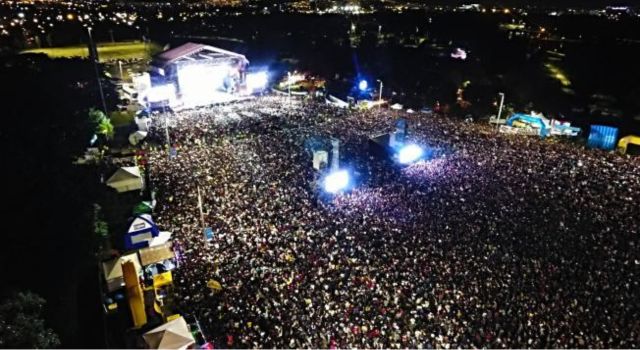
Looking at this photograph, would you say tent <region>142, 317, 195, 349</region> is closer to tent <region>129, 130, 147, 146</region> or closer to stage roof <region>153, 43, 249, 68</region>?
tent <region>129, 130, 147, 146</region>

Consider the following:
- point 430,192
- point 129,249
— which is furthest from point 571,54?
point 129,249

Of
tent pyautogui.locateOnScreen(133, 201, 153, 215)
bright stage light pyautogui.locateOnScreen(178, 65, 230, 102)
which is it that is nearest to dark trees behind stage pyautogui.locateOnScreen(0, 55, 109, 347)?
tent pyautogui.locateOnScreen(133, 201, 153, 215)

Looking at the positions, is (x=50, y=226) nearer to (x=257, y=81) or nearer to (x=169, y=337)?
(x=169, y=337)

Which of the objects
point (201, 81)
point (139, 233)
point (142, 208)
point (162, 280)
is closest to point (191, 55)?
point (201, 81)

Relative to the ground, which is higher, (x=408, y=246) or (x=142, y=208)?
(x=142, y=208)

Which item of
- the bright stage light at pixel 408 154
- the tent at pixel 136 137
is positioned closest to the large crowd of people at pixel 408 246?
the bright stage light at pixel 408 154

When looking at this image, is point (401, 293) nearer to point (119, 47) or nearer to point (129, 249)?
point (129, 249)

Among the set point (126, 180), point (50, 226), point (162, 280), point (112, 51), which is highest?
point (112, 51)
